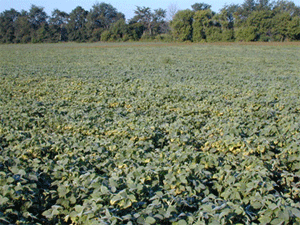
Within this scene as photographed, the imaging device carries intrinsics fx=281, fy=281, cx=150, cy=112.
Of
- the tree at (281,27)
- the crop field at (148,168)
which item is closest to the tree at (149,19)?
the tree at (281,27)

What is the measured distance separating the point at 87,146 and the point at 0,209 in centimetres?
188

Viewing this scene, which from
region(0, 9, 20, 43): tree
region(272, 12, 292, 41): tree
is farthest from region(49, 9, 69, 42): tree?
region(272, 12, 292, 41): tree

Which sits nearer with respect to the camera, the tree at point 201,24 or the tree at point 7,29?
the tree at point 201,24

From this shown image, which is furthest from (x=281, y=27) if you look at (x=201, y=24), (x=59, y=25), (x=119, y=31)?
(x=59, y=25)

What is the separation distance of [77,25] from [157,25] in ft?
76.2

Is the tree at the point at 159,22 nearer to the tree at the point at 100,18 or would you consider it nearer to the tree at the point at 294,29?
the tree at the point at 100,18

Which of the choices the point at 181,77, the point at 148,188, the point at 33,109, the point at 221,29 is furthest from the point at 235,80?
the point at 221,29

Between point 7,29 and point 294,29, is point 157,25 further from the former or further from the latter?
point 7,29

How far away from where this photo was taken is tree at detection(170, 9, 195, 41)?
66688 millimetres

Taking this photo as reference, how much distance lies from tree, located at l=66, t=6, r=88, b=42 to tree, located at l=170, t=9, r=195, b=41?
24838 mm

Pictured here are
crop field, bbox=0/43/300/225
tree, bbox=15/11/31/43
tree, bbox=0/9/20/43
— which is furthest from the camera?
tree, bbox=0/9/20/43

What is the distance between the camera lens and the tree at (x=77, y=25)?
7638 centimetres

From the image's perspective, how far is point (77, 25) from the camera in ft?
267

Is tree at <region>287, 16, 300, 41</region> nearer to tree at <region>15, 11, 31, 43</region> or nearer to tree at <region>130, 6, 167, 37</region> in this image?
tree at <region>130, 6, 167, 37</region>
